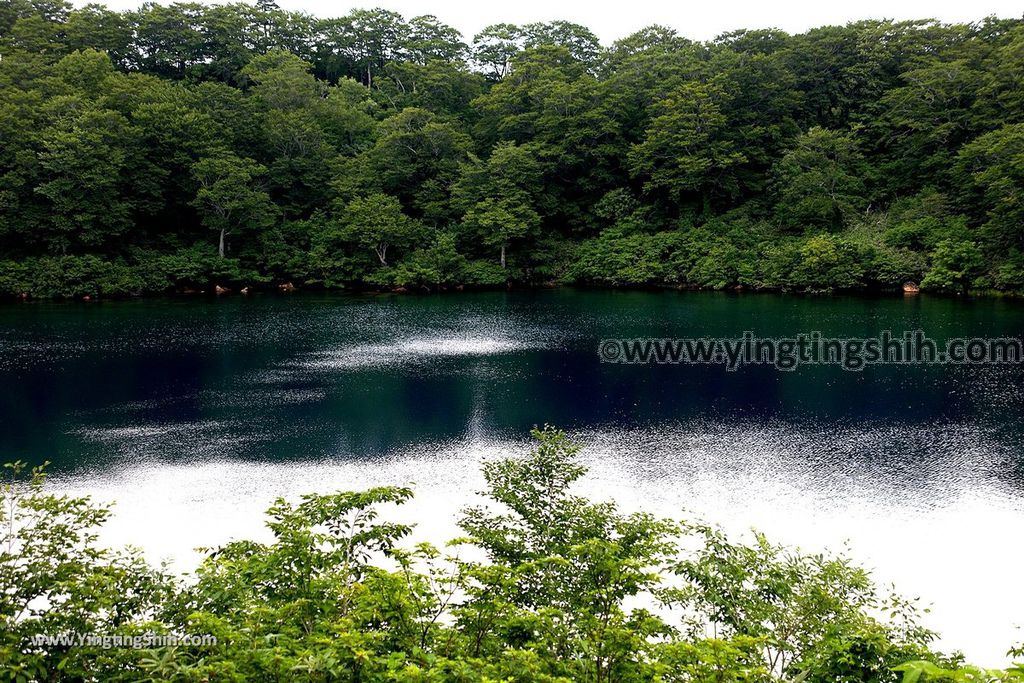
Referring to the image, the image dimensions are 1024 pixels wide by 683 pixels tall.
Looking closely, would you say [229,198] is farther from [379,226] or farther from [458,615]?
[458,615]

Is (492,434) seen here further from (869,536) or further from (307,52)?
(307,52)

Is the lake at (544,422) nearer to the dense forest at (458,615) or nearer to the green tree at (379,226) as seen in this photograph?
the dense forest at (458,615)

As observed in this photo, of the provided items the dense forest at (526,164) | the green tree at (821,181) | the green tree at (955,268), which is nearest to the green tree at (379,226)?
the dense forest at (526,164)

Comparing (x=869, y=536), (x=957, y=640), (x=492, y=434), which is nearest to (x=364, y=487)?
(x=492, y=434)

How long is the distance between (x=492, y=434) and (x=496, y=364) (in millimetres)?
7724

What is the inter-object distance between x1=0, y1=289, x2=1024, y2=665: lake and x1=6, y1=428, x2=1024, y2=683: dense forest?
3.59 meters

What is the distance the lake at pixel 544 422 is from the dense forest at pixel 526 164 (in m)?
10.5

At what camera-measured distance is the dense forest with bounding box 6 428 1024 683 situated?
5.53 m

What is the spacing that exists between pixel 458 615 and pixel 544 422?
12170 mm

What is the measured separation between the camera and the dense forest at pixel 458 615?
5.53 meters

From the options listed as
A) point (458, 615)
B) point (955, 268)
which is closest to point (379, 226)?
point (955, 268)

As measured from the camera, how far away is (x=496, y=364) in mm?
25547

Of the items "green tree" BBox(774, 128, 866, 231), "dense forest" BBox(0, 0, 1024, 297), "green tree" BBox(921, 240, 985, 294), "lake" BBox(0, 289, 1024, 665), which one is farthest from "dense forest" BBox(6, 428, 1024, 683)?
"green tree" BBox(774, 128, 866, 231)

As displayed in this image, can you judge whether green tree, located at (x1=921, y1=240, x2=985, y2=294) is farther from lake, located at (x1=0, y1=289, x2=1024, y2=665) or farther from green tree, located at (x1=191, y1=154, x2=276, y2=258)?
green tree, located at (x1=191, y1=154, x2=276, y2=258)
